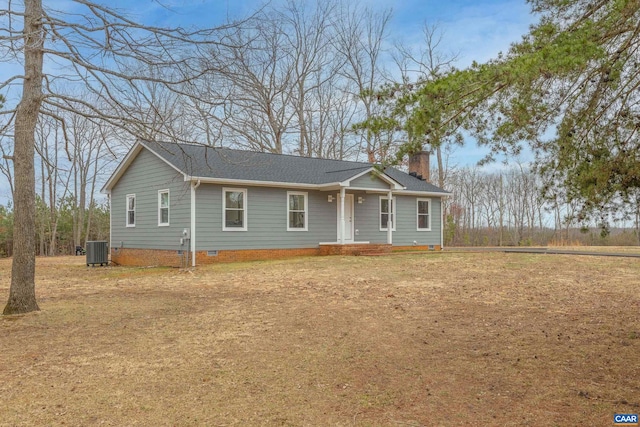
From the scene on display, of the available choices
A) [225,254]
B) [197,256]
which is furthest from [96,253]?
[225,254]

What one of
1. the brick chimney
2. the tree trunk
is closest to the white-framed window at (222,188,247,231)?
the tree trunk

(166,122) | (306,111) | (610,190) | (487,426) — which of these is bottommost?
(487,426)

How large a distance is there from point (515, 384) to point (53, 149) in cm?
2774

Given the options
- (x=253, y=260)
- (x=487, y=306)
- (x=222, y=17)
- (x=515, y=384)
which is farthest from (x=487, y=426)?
(x=253, y=260)

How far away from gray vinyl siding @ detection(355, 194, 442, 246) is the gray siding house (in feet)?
0.14

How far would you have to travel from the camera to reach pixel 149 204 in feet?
56.3

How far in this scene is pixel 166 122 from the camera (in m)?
7.33

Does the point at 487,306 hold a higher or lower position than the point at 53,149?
lower

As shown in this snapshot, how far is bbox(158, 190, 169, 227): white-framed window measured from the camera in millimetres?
16381

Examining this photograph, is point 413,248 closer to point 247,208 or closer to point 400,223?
point 400,223

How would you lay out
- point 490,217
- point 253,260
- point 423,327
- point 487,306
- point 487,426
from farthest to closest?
point 490,217, point 253,260, point 487,306, point 423,327, point 487,426

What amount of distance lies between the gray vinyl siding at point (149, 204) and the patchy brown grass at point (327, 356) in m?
5.55

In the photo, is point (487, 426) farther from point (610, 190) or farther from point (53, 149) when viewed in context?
Answer: point (53, 149)

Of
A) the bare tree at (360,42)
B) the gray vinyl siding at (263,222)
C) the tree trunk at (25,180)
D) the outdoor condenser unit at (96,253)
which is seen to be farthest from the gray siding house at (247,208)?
the bare tree at (360,42)
